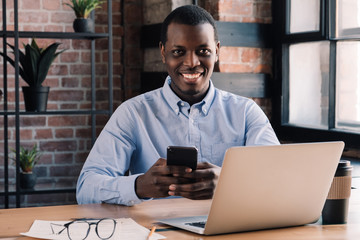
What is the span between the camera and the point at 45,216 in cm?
169

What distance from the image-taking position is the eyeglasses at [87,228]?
1.44 metres

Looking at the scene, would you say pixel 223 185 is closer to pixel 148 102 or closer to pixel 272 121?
pixel 148 102

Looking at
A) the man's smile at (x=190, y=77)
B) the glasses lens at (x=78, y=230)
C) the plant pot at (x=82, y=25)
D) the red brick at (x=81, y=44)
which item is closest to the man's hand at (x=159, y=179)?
the glasses lens at (x=78, y=230)

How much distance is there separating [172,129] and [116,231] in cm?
82

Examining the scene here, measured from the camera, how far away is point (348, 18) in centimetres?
306

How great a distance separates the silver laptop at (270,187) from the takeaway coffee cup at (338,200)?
54mm

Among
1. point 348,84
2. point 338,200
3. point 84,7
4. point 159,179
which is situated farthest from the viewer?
point 84,7

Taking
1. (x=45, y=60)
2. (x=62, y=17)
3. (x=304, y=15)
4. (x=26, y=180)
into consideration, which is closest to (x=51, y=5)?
(x=62, y=17)

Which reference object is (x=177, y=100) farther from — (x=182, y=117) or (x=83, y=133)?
(x=83, y=133)

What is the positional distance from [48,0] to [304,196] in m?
2.78

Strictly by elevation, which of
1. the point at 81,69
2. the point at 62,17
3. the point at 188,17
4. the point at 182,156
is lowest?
the point at 182,156

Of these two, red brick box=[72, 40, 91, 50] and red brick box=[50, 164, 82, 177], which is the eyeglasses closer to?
red brick box=[50, 164, 82, 177]

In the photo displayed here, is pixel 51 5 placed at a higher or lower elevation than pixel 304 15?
higher

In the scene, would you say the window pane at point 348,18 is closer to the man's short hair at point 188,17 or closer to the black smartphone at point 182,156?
the man's short hair at point 188,17
